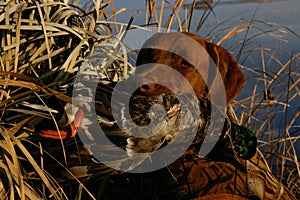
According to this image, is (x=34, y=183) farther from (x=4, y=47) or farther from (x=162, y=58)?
(x=162, y=58)

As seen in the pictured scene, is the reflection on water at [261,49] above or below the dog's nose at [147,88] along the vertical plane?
below

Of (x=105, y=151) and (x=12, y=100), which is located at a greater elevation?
(x=12, y=100)

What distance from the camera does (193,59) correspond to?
321cm

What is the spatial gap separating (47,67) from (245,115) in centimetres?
159

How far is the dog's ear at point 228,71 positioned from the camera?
3.14 m

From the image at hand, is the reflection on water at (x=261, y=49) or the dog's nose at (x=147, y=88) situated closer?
the dog's nose at (x=147, y=88)

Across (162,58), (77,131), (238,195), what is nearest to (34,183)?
(77,131)

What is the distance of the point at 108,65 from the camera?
2.77 metres

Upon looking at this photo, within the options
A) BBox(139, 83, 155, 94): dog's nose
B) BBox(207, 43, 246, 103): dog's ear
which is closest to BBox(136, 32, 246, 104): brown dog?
BBox(207, 43, 246, 103): dog's ear

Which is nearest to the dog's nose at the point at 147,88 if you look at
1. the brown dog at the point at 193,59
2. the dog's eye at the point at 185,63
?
the brown dog at the point at 193,59

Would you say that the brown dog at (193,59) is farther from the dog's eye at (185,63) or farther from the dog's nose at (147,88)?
the dog's nose at (147,88)

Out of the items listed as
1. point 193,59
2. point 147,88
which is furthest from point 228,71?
point 147,88

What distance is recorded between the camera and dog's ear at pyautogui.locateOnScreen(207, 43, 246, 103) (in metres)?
3.14

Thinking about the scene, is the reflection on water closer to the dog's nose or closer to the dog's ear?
the dog's ear
